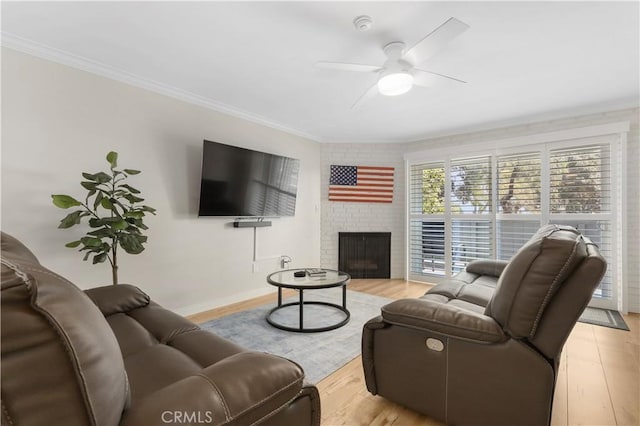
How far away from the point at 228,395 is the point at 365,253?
4.38 metres

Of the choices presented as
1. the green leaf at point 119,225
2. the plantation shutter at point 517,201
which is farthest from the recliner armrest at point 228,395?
the plantation shutter at point 517,201

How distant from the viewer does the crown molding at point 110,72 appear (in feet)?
7.43

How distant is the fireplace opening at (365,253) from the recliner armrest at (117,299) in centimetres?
351

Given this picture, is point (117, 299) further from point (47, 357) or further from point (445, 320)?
point (445, 320)

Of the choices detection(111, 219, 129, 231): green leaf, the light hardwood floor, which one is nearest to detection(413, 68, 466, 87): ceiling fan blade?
the light hardwood floor

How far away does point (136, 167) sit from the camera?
2.89 metres

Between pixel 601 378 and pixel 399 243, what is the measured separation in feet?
10.2

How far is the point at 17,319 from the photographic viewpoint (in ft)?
1.71

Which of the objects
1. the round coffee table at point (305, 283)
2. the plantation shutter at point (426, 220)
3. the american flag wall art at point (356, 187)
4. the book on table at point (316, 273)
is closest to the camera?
the round coffee table at point (305, 283)

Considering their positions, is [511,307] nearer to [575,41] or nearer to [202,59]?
[575,41]

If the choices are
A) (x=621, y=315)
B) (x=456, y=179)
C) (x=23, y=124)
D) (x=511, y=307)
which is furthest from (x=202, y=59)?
(x=621, y=315)

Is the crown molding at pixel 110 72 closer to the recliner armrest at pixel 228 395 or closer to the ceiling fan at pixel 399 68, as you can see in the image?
the ceiling fan at pixel 399 68

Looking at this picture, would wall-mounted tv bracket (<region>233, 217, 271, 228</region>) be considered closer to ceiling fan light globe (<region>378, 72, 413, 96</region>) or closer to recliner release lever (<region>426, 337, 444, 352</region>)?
ceiling fan light globe (<region>378, 72, 413, 96</region>)

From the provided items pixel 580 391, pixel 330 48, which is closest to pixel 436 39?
pixel 330 48
